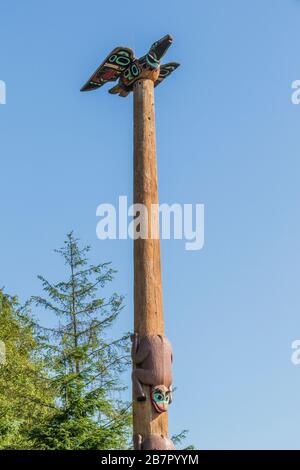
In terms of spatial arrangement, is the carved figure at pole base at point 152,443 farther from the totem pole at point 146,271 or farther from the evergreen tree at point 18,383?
the evergreen tree at point 18,383

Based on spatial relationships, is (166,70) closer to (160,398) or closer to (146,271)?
(146,271)

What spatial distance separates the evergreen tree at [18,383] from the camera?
16.4 m

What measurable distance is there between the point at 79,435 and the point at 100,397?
104 cm

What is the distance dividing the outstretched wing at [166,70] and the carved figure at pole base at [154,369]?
5129 mm

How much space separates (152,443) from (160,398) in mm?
621

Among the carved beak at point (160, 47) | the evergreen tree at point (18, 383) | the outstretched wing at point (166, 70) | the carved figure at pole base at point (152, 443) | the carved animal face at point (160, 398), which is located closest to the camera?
the carved figure at pole base at point (152, 443)

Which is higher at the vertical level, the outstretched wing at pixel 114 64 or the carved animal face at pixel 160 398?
the outstretched wing at pixel 114 64

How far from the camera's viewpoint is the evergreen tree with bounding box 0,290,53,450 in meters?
16.4

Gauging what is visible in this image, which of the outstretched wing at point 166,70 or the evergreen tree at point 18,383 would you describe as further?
the evergreen tree at point 18,383

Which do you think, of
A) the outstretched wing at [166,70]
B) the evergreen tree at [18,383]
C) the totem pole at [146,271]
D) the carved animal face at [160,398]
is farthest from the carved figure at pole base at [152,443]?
the outstretched wing at [166,70]
